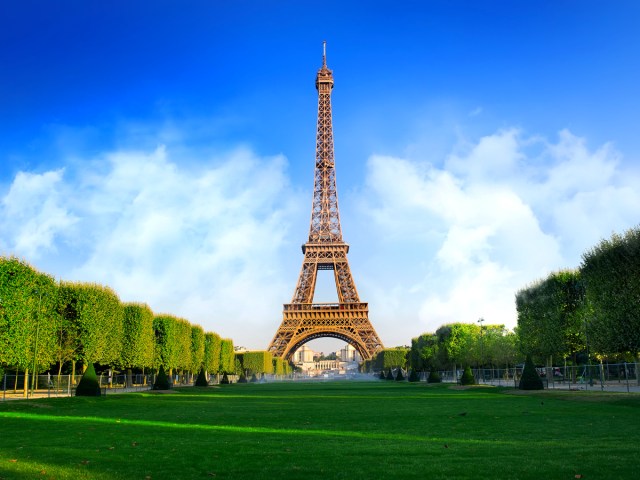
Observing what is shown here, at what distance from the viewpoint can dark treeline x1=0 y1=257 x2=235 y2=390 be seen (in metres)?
33.4

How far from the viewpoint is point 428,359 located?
79250mm

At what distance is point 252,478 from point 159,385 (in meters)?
37.8

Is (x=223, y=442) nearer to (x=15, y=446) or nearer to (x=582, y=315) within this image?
(x=15, y=446)

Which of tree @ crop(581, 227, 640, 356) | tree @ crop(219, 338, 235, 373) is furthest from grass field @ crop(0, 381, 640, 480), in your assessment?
tree @ crop(219, 338, 235, 373)

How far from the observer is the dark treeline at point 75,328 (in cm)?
3338

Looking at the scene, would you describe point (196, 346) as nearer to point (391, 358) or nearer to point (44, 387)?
point (44, 387)

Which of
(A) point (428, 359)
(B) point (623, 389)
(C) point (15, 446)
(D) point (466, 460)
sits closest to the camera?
(D) point (466, 460)

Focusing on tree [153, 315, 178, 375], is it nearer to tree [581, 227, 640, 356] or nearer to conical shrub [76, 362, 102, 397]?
conical shrub [76, 362, 102, 397]

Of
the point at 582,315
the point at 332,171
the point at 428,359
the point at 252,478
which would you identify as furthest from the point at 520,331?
the point at 332,171

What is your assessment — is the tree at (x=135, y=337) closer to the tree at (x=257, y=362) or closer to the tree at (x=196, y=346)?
the tree at (x=196, y=346)

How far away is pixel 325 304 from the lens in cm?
9069

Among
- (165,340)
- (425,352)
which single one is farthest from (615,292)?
(425,352)

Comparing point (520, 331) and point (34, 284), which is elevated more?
point (34, 284)

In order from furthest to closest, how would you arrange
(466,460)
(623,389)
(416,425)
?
(623,389), (416,425), (466,460)
